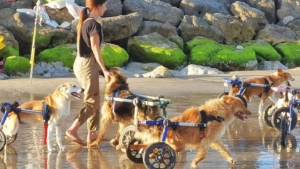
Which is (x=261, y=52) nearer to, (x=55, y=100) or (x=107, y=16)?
(x=107, y=16)

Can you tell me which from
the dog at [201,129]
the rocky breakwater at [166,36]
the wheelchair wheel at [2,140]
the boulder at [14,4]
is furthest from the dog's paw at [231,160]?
the boulder at [14,4]

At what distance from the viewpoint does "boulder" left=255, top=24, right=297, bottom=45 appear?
27.7 metres

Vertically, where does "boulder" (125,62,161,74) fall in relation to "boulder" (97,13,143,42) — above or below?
below

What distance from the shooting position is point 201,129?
7238 mm

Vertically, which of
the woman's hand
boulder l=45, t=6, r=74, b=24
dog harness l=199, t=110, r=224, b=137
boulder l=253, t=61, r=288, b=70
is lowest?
boulder l=253, t=61, r=288, b=70

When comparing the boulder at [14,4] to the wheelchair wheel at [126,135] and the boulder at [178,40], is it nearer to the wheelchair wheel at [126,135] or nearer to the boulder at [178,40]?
the boulder at [178,40]

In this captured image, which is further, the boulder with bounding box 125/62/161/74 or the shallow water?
the boulder with bounding box 125/62/161/74

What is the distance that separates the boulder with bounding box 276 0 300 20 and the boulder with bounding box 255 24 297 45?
8.96ft

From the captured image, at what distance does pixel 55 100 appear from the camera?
848cm

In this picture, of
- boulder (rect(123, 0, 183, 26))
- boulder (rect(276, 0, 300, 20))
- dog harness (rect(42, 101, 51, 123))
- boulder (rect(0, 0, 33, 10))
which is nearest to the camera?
dog harness (rect(42, 101, 51, 123))

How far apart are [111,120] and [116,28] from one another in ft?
50.4

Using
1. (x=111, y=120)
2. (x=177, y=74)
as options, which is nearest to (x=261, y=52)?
(x=177, y=74)

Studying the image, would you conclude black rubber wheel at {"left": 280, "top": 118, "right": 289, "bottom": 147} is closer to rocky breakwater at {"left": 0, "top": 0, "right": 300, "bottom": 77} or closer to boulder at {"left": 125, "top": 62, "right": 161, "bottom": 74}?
rocky breakwater at {"left": 0, "top": 0, "right": 300, "bottom": 77}

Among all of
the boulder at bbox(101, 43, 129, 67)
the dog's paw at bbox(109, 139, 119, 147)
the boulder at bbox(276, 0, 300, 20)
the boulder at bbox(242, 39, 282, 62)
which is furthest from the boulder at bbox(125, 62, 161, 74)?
the dog's paw at bbox(109, 139, 119, 147)
